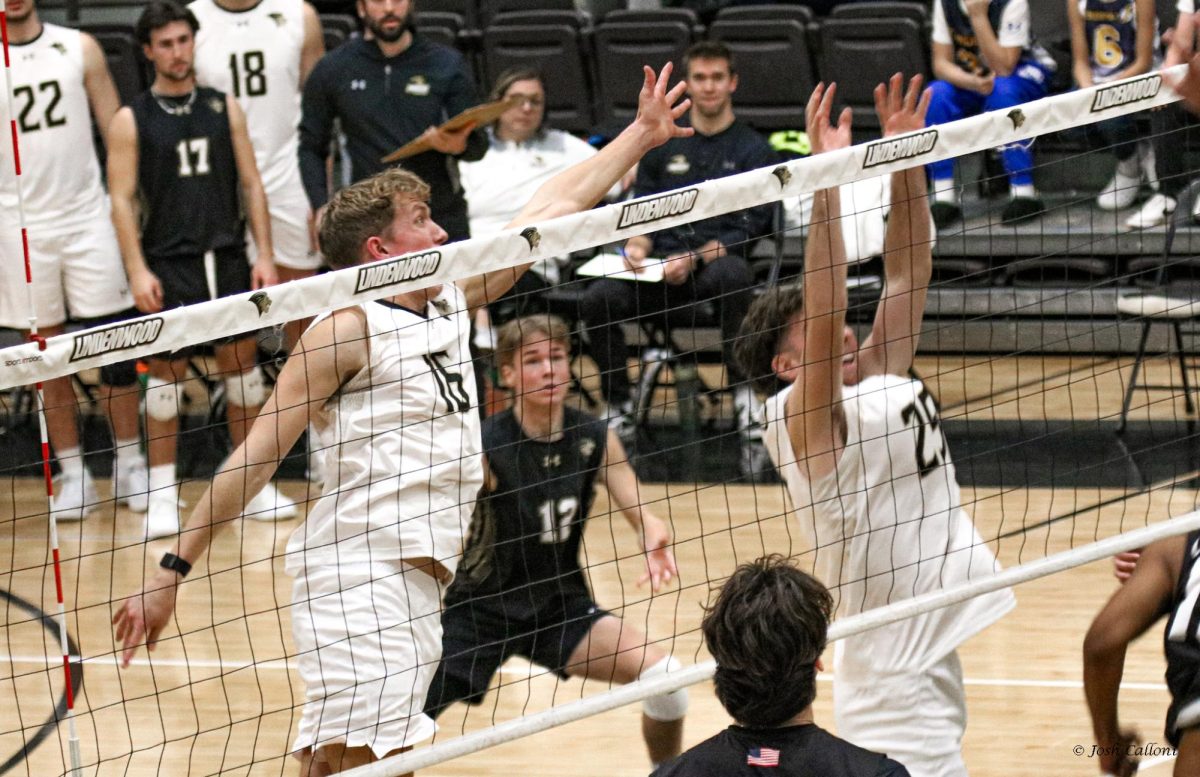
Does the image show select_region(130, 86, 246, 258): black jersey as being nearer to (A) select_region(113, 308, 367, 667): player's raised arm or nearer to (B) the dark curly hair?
(A) select_region(113, 308, 367, 667): player's raised arm

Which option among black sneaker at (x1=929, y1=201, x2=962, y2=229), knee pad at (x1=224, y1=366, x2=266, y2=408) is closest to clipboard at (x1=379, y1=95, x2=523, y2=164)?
knee pad at (x1=224, y1=366, x2=266, y2=408)

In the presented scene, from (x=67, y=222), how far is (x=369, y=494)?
15.6 ft

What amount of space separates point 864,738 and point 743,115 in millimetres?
6492

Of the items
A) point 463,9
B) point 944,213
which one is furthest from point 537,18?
point 944,213

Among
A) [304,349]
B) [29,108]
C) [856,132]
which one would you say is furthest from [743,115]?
[304,349]

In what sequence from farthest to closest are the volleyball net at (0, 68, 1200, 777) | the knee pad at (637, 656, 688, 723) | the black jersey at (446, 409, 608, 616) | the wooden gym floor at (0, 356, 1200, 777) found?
1. the wooden gym floor at (0, 356, 1200, 777)
2. the black jersey at (446, 409, 608, 616)
3. the knee pad at (637, 656, 688, 723)
4. the volleyball net at (0, 68, 1200, 777)

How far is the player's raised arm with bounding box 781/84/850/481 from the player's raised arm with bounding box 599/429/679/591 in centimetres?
88

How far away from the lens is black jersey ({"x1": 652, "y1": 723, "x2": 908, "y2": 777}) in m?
2.84

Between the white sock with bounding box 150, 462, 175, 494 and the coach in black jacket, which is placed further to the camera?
the coach in black jacket

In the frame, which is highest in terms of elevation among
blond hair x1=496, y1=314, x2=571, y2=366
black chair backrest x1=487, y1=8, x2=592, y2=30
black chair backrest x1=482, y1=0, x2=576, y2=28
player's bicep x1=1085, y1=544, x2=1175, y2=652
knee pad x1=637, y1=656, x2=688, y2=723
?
black chair backrest x1=482, y1=0, x2=576, y2=28

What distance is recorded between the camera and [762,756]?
9.39ft

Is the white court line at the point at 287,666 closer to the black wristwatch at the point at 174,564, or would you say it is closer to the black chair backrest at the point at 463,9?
the black wristwatch at the point at 174,564

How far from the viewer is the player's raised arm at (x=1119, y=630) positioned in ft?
11.7

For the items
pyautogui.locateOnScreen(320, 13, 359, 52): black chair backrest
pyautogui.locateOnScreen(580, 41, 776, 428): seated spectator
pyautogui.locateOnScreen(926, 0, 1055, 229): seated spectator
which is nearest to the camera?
pyautogui.locateOnScreen(580, 41, 776, 428): seated spectator
